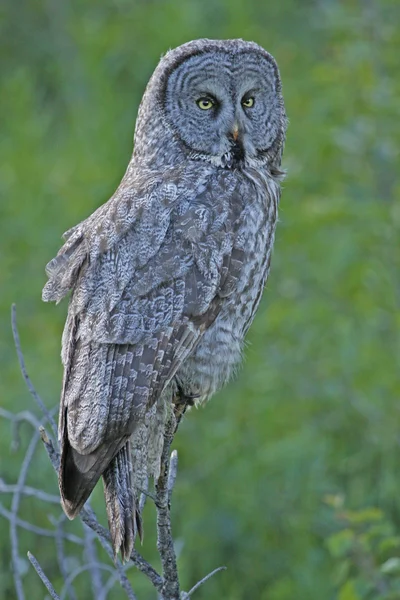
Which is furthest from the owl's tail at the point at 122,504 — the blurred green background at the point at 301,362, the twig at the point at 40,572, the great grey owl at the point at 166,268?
the blurred green background at the point at 301,362

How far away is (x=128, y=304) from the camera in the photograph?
2.81m

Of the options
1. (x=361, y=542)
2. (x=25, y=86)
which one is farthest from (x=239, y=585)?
(x=25, y=86)

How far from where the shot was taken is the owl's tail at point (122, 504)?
8.58 feet

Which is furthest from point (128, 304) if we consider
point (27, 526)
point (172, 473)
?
point (27, 526)

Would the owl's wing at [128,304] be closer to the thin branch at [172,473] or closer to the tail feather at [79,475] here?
the tail feather at [79,475]

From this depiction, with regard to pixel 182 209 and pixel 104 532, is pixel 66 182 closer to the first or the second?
pixel 182 209

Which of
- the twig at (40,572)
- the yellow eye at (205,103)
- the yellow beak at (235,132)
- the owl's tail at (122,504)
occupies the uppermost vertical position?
the yellow eye at (205,103)

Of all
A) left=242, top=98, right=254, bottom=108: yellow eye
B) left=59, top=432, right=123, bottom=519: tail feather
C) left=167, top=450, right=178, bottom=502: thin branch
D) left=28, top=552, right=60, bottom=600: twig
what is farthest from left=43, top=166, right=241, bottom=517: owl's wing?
left=242, top=98, right=254, bottom=108: yellow eye

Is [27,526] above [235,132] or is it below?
below

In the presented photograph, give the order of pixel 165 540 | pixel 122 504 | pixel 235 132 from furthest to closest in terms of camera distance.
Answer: pixel 235 132 < pixel 122 504 < pixel 165 540

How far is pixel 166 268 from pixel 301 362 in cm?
184

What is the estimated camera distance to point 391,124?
459 centimetres

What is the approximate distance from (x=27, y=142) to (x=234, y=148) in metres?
2.57

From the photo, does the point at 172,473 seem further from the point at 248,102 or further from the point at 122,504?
the point at 248,102
